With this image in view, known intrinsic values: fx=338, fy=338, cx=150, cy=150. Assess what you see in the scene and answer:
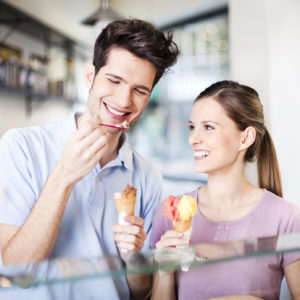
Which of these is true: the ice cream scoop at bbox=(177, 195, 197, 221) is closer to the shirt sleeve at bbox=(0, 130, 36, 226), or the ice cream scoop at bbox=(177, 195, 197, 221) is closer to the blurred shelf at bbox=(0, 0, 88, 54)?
the shirt sleeve at bbox=(0, 130, 36, 226)

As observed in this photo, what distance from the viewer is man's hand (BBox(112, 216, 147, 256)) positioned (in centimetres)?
56

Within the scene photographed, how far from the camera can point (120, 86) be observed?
0.68m

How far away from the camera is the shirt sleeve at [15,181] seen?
24.3 inches

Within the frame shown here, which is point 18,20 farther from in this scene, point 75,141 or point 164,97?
point 75,141

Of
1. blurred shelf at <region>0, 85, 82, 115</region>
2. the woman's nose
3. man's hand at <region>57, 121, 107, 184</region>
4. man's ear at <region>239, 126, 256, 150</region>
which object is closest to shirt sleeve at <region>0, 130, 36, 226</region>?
man's hand at <region>57, 121, 107, 184</region>

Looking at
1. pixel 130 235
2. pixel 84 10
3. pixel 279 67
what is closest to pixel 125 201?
pixel 130 235

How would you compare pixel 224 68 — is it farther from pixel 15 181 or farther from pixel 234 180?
pixel 15 181

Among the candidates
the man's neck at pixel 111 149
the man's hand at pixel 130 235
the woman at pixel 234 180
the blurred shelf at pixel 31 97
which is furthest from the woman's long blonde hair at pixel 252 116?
the blurred shelf at pixel 31 97

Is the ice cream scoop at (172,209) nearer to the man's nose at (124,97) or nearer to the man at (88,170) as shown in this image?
the man at (88,170)

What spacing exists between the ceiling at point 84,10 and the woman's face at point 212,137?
Answer: 36 centimetres

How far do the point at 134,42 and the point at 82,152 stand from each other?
27cm

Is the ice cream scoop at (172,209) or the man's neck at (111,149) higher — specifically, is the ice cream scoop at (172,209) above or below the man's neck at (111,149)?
below

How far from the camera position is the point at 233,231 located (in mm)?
690

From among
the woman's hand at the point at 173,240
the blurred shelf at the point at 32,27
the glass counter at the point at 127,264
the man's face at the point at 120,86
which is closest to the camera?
the glass counter at the point at 127,264
